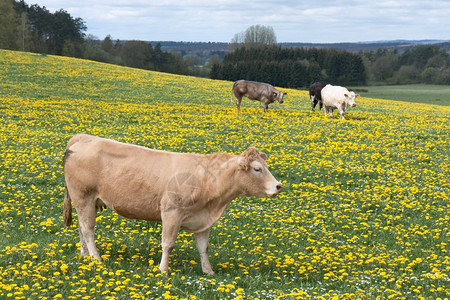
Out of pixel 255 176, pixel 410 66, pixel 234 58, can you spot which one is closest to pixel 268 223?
pixel 255 176

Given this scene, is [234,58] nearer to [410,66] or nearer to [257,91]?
[410,66]

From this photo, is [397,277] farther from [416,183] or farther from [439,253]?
[416,183]

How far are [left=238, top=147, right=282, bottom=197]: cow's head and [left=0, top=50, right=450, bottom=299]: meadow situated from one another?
1.43 metres

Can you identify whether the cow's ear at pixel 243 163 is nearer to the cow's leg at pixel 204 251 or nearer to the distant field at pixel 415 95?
the cow's leg at pixel 204 251

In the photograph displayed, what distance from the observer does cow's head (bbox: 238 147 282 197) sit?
24.9 ft

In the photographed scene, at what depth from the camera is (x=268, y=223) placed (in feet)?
36.6

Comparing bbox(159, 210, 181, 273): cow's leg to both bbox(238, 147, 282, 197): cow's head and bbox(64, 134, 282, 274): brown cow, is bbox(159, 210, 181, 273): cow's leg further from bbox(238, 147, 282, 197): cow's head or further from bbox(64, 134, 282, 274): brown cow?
bbox(238, 147, 282, 197): cow's head

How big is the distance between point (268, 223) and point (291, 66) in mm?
87721

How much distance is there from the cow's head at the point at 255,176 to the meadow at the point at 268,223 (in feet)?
4.68

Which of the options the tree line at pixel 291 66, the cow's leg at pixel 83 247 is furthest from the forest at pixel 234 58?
the cow's leg at pixel 83 247

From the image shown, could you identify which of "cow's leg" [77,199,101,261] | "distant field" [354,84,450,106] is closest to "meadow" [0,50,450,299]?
"cow's leg" [77,199,101,261]

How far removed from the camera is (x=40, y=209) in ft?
36.9

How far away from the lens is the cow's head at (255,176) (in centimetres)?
759

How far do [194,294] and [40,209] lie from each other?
5979 millimetres
